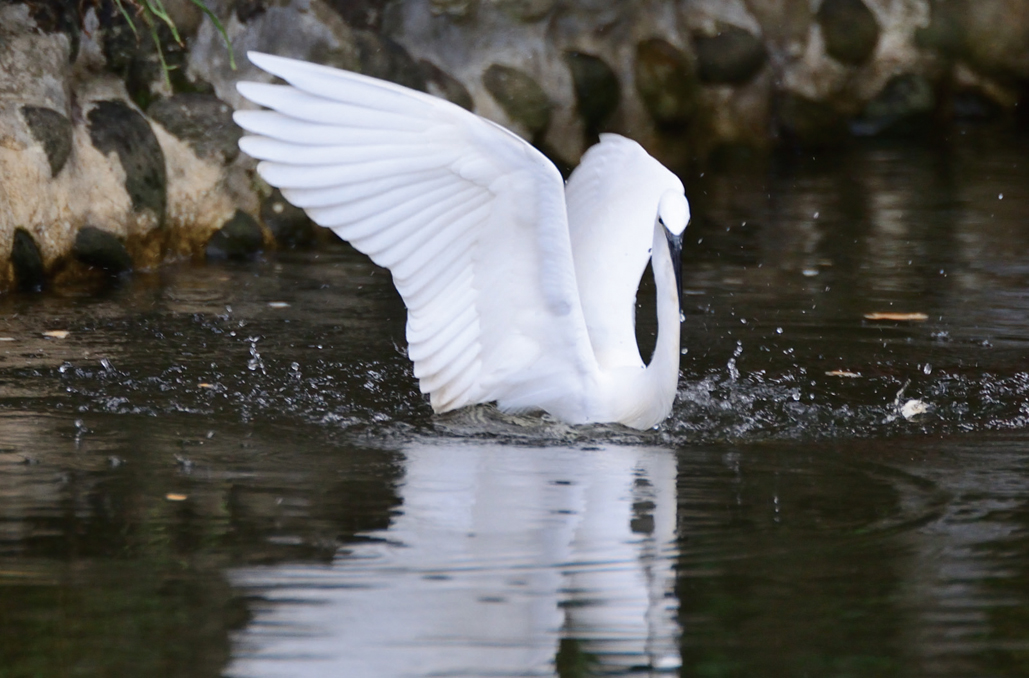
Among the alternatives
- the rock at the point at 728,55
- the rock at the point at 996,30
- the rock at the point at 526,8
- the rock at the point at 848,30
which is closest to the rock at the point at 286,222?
the rock at the point at 526,8

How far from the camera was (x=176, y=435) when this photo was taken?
387 cm

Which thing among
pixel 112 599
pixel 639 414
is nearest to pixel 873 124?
pixel 639 414

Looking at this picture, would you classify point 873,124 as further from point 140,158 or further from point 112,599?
point 112,599

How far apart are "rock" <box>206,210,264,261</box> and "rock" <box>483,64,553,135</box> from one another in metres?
1.82

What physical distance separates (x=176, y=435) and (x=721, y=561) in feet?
5.39

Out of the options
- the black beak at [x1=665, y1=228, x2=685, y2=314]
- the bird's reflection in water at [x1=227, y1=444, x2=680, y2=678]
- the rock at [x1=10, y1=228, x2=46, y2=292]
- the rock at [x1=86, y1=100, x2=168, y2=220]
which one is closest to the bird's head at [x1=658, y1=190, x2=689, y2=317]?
the black beak at [x1=665, y1=228, x2=685, y2=314]

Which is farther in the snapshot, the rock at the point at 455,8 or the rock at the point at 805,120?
the rock at the point at 805,120

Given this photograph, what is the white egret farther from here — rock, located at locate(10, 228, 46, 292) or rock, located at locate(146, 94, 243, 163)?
rock, located at locate(146, 94, 243, 163)

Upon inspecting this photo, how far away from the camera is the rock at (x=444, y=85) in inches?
311

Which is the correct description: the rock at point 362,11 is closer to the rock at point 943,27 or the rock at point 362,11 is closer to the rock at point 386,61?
the rock at point 386,61

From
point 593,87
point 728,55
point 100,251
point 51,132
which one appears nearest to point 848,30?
point 728,55

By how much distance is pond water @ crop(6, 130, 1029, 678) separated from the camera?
245cm

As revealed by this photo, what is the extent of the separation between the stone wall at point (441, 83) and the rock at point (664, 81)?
0.01 metres

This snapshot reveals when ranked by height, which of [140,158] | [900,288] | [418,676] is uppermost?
[140,158]
